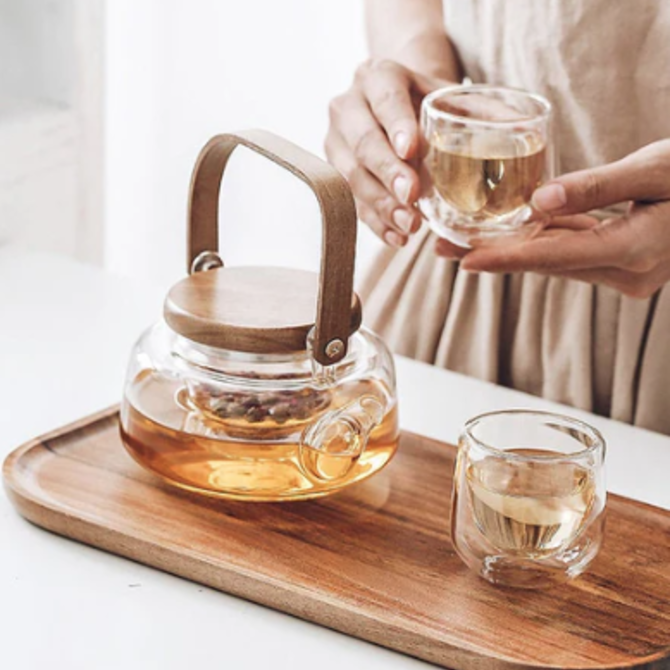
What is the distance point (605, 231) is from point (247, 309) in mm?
353

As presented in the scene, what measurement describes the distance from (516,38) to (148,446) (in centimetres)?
57

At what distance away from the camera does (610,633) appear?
0.75m

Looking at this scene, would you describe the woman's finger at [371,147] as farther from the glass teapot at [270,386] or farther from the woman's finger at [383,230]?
the glass teapot at [270,386]

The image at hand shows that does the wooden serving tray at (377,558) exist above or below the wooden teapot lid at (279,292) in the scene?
below

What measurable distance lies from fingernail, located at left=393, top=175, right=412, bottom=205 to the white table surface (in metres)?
0.18

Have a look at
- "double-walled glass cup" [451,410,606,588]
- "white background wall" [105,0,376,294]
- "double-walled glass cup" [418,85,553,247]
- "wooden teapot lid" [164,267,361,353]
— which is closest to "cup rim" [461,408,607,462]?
"double-walled glass cup" [451,410,606,588]

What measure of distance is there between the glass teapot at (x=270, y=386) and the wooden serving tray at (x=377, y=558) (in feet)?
0.09

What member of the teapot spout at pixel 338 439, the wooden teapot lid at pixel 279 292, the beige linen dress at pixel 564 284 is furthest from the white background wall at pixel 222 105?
the teapot spout at pixel 338 439

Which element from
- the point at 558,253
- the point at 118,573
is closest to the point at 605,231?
the point at 558,253

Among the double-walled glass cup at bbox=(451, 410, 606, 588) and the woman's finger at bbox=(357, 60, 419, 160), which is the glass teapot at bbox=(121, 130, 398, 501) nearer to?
the double-walled glass cup at bbox=(451, 410, 606, 588)

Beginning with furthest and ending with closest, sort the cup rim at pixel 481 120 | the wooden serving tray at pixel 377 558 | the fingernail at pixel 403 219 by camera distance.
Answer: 1. the fingernail at pixel 403 219
2. the cup rim at pixel 481 120
3. the wooden serving tray at pixel 377 558

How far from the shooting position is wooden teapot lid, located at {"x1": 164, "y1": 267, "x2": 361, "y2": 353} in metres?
0.83

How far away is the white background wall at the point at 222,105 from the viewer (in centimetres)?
219

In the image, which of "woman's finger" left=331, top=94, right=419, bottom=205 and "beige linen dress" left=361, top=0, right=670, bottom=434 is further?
"beige linen dress" left=361, top=0, right=670, bottom=434
